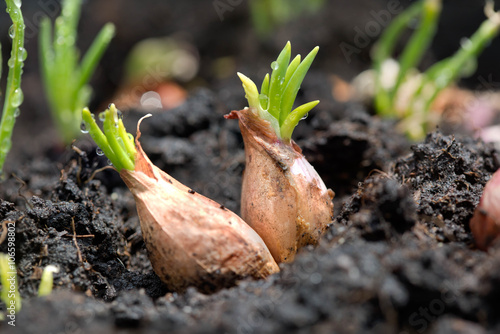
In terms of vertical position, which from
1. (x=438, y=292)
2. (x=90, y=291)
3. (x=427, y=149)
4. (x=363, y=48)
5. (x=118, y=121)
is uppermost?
(x=363, y=48)

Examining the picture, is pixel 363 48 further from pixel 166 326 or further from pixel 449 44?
pixel 166 326

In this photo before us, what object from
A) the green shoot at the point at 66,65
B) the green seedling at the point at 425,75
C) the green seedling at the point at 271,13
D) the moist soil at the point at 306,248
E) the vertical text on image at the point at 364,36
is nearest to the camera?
the moist soil at the point at 306,248

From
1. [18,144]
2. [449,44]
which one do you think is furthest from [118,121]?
[449,44]

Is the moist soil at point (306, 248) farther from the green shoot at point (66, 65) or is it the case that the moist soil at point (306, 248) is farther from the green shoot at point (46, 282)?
the green shoot at point (66, 65)

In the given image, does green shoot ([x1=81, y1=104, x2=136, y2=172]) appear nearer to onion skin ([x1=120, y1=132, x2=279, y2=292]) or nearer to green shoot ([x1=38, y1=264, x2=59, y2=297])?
onion skin ([x1=120, y1=132, x2=279, y2=292])

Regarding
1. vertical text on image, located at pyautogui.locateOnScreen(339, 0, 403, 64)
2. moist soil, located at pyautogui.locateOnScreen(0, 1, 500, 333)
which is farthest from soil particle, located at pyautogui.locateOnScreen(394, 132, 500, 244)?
vertical text on image, located at pyautogui.locateOnScreen(339, 0, 403, 64)

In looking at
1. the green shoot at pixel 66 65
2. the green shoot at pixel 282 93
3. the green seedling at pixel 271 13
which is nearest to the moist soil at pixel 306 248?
the green shoot at pixel 282 93

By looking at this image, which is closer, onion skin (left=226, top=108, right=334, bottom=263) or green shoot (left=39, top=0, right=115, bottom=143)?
onion skin (left=226, top=108, right=334, bottom=263)
